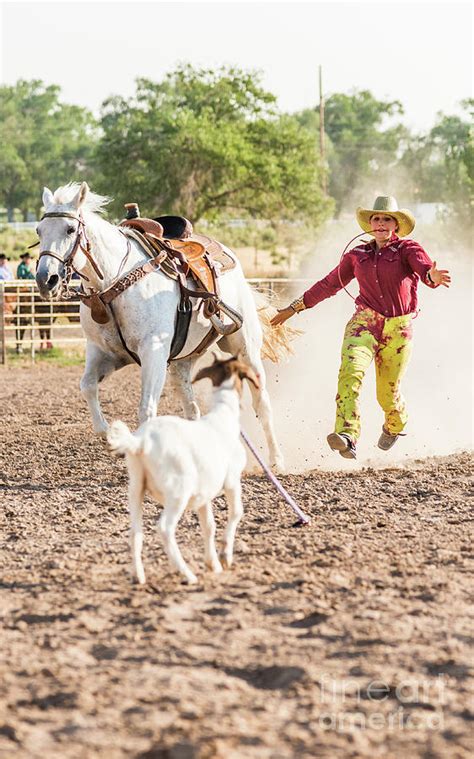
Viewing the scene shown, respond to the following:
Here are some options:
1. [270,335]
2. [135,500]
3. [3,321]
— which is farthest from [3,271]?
[135,500]

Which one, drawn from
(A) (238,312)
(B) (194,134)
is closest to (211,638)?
(A) (238,312)

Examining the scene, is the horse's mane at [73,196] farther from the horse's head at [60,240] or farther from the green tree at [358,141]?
the green tree at [358,141]

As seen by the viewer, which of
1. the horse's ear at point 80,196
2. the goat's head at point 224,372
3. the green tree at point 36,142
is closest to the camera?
the goat's head at point 224,372

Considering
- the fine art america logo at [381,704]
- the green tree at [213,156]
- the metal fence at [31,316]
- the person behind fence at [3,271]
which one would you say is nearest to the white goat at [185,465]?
the fine art america logo at [381,704]

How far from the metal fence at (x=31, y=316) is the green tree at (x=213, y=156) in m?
22.5

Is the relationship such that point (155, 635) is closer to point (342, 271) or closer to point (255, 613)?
point (255, 613)

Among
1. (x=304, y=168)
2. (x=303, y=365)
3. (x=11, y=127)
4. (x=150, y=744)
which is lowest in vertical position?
(x=150, y=744)

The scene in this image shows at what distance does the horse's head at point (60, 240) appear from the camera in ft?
24.2

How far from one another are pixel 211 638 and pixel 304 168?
4308cm

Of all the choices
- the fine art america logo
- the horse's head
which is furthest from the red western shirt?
the fine art america logo

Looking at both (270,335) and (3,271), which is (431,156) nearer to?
(3,271)

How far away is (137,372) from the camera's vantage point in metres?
19.1

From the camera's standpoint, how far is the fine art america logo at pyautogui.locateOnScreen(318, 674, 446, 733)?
11.7 ft

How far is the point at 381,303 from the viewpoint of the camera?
8141 millimetres
